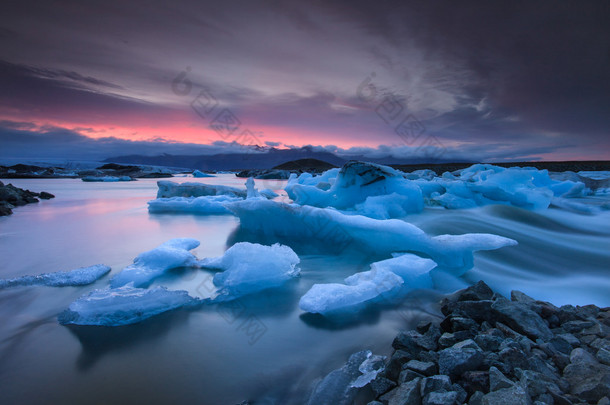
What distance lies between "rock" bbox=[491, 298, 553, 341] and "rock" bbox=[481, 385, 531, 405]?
2.28ft

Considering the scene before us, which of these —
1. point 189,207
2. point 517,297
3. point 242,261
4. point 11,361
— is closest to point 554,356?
point 517,297

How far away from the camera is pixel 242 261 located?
3057 mm

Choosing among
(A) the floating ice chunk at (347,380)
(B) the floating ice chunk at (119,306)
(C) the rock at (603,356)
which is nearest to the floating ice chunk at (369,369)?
(A) the floating ice chunk at (347,380)

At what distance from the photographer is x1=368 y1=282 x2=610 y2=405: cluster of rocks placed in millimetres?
1343

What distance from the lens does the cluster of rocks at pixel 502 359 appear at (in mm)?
1343

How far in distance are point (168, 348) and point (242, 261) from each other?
47.1 inches

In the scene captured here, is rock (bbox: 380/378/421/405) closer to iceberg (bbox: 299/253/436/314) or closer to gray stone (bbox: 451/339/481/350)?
gray stone (bbox: 451/339/481/350)

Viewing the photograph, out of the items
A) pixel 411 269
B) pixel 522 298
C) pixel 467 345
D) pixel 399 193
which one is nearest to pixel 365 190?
pixel 399 193

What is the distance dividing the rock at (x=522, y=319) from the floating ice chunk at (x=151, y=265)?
298 centimetres

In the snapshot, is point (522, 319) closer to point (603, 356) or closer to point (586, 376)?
point (603, 356)

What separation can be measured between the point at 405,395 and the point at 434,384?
0.46 feet

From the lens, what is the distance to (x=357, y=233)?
4020 millimetres

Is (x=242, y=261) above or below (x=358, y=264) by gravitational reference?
above

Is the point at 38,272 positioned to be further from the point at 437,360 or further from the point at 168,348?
the point at 437,360
